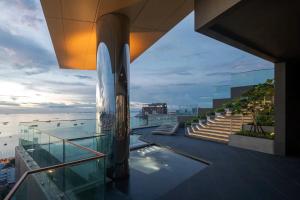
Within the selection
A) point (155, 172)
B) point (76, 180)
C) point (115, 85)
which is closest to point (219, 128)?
point (155, 172)

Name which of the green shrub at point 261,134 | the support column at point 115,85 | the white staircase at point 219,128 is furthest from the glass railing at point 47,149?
the white staircase at point 219,128

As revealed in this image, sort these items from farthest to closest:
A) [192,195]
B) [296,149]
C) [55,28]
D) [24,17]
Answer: [24,17], [296,149], [55,28], [192,195]

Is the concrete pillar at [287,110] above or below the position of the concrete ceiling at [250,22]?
below

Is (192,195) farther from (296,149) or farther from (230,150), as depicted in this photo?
(296,149)

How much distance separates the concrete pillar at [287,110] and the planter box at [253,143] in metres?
0.20

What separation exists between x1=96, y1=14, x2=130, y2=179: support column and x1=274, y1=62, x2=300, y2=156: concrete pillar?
17.0 ft

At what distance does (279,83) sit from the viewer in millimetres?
5938

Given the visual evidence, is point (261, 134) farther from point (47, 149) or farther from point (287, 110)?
point (47, 149)

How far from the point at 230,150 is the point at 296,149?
207 cm

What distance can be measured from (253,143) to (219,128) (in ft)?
8.91

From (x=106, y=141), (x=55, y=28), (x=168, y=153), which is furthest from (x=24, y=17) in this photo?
(x=168, y=153)

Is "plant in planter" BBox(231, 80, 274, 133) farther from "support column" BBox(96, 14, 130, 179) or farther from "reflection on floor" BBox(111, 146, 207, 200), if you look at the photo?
"support column" BBox(96, 14, 130, 179)

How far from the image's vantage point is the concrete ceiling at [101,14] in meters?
3.27

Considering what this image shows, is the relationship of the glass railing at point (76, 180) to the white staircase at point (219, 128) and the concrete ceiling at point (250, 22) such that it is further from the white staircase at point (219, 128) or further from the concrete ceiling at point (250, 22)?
the white staircase at point (219, 128)
